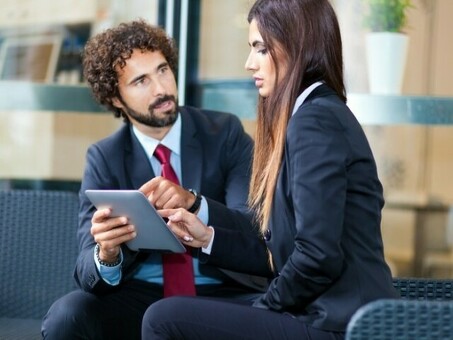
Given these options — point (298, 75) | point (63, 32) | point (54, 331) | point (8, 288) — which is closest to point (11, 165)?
point (63, 32)

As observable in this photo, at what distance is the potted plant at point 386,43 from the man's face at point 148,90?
3.59ft

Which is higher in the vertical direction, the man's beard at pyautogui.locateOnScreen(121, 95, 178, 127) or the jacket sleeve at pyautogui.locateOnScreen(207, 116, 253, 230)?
the man's beard at pyautogui.locateOnScreen(121, 95, 178, 127)

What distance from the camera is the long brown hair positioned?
92.4 inches

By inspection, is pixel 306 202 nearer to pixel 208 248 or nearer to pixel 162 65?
pixel 208 248

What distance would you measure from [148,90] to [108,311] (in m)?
0.76

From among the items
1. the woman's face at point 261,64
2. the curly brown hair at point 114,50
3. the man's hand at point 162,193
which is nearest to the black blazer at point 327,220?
the woman's face at point 261,64

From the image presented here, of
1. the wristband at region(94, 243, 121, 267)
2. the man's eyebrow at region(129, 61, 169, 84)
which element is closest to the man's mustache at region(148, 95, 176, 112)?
the man's eyebrow at region(129, 61, 169, 84)

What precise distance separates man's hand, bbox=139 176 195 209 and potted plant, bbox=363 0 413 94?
1.46 metres

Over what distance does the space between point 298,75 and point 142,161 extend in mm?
926

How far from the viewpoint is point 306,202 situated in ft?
7.12

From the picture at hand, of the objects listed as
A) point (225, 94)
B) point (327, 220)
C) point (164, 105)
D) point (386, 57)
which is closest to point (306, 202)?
point (327, 220)

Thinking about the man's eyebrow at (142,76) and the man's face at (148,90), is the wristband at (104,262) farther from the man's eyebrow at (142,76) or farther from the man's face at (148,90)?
the man's eyebrow at (142,76)

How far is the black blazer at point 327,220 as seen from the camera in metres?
2.17

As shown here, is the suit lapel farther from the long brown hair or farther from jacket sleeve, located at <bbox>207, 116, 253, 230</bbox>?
the long brown hair
